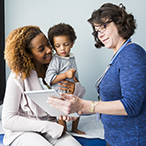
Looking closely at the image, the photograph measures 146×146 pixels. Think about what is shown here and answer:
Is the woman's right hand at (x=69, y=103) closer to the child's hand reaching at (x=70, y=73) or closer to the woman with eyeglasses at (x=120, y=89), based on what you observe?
the woman with eyeglasses at (x=120, y=89)

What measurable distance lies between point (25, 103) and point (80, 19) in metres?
1.68

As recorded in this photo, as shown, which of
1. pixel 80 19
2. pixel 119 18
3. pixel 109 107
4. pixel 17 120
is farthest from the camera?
pixel 80 19

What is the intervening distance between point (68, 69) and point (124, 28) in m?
0.95

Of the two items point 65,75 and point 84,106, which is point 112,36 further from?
point 65,75

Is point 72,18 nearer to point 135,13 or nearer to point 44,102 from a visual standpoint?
point 135,13

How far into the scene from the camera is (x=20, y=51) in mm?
1656

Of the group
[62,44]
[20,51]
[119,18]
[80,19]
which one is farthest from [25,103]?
[80,19]

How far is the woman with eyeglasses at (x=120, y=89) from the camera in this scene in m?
0.96

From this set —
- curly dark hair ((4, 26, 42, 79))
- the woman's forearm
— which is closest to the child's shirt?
curly dark hair ((4, 26, 42, 79))

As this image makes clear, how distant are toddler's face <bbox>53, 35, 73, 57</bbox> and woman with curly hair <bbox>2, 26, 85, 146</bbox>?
0.55 ft

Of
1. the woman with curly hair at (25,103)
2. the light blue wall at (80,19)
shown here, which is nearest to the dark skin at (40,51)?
the woman with curly hair at (25,103)

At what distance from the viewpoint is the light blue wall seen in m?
2.73

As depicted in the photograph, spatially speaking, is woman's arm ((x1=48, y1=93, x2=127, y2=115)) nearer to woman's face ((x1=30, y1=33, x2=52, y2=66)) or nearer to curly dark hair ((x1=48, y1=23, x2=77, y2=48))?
woman's face ((x1=30, y1=33, x2=52, y2=66))

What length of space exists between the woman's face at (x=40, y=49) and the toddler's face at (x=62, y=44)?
5.9 inches
